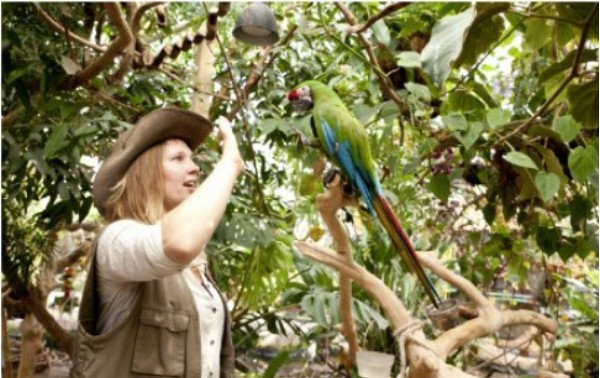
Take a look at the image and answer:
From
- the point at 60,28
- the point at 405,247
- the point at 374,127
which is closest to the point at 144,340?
the point at 405,247

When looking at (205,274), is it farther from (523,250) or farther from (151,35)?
(151,35)

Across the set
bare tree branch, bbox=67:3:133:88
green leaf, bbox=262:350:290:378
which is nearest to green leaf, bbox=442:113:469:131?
bare tree branch, bbox=67:3:133:88

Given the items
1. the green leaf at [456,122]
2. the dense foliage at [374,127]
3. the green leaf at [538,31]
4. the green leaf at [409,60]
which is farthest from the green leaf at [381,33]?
the green leaf at [538,31]

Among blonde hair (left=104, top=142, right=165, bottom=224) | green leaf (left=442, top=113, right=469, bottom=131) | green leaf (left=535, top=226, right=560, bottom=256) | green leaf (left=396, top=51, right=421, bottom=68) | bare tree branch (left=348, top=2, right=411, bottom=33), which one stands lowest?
green leaf (left=535, top=226, right=560, bottom=256)

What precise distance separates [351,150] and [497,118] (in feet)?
0.97

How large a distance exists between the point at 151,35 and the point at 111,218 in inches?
72.3

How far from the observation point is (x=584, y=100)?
795mm

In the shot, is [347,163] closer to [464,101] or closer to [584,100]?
[464,101]

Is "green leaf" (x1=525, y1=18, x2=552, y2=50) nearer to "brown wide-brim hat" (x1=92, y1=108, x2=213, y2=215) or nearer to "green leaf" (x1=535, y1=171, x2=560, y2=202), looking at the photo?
"green leaf" (x1=535, y1=171, x2=560, y2=202)

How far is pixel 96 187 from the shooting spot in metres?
0.92

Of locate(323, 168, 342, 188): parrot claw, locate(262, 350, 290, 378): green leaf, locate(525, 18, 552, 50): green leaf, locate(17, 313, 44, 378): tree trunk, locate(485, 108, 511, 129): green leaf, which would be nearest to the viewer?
locate(525, 18, 552, 50): green leaf

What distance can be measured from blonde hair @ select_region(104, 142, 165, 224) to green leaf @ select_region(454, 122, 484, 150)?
609 millimetres

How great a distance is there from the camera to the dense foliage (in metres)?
1.09

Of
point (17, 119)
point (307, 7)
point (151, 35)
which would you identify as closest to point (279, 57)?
point (307, 7)
